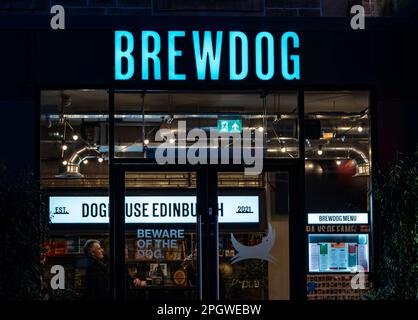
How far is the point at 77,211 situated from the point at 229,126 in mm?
2171

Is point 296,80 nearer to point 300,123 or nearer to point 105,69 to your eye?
point 300,123

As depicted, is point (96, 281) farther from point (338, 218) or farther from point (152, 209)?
point (338, 218)

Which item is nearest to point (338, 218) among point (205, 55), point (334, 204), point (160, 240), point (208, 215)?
point (334, 204)

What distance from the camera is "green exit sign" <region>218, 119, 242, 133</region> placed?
14.0m

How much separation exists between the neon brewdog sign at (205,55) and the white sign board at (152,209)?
151 centimetres

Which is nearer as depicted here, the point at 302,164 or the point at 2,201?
the point at 2,201

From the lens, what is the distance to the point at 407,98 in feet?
46.1

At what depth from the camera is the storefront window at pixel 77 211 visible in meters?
13.6

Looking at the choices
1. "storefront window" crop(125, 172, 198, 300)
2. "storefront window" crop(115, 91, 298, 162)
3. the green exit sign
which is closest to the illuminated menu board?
"storefront window" crop(115, 91, 298, 162)

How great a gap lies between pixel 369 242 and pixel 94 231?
3.43 m

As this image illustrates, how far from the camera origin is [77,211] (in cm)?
1368

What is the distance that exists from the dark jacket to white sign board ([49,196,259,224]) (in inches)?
21.5

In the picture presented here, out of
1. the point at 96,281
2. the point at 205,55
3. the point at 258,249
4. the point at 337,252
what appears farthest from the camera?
the point at 337,252
